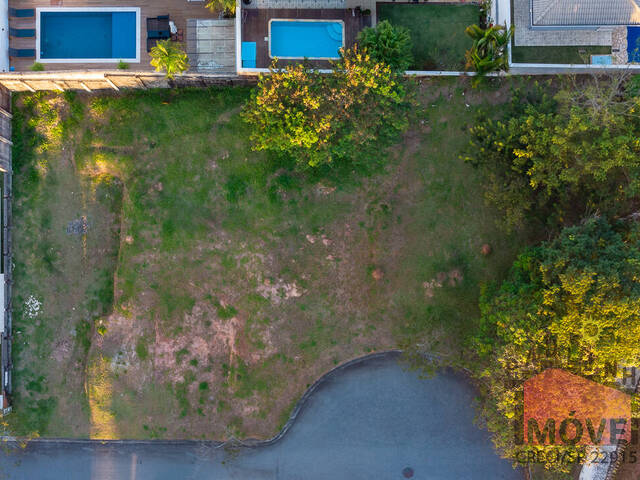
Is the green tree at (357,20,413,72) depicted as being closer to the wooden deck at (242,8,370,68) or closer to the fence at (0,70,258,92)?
the wooden deck at (242,8,370,68)

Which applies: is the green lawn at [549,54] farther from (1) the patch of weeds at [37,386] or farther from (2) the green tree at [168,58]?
(1) the patch of weeds at [37,386]

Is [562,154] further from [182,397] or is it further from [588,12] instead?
[182,397]

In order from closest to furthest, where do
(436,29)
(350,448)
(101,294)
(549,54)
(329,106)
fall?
(329,106) < (549,54) < (436,29) < (350,448) < (101,294)

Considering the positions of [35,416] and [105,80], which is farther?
[35,416]

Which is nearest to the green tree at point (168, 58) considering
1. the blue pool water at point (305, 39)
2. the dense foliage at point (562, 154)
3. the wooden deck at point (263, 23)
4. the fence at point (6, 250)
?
the wooden deck at point (263, 23)

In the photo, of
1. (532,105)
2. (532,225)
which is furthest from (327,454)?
(532,105)

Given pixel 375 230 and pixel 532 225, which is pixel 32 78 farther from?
pixel 532 225

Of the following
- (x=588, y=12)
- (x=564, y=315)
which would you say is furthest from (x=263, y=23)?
(x=564, y=315)
